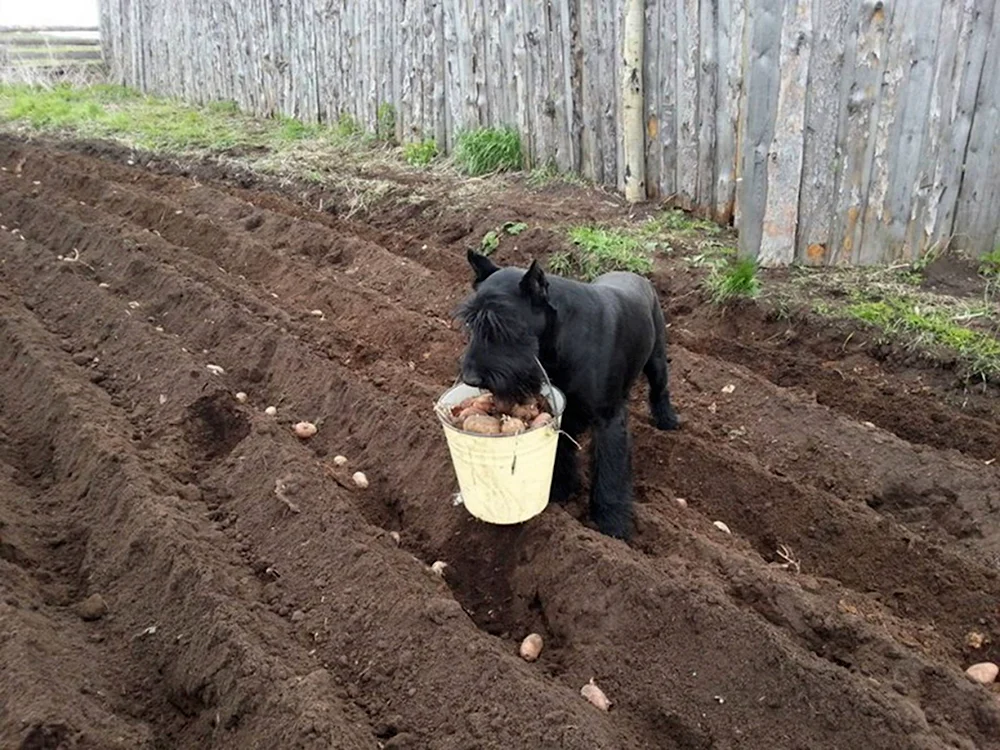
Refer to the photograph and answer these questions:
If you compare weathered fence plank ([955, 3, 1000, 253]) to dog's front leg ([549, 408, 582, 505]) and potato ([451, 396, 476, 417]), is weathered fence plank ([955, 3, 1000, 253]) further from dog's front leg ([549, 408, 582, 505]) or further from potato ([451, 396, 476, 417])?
potato ([451, 396, 476, 417])

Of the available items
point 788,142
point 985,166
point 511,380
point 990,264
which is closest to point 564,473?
point 511,380

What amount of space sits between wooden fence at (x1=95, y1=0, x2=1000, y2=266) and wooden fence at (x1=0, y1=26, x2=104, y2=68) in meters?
12.2

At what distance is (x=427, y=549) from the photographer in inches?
177

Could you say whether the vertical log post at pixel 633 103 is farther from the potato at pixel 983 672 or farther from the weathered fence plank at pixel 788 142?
the potato at pixel 983 672

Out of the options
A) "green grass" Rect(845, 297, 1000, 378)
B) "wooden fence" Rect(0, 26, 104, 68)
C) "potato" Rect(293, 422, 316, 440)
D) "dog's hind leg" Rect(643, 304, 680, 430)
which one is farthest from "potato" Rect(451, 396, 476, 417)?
"wooden fence" Rect(0, 26, 104, 68)

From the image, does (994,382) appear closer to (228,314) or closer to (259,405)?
(259,405)

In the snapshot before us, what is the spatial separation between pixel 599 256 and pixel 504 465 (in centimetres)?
412

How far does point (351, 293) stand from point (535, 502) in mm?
3742

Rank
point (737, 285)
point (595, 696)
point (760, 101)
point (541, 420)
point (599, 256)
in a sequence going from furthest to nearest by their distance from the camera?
point (599, 256), point (760, 101), point (737, 285), point (541, 420), point (595, 696)

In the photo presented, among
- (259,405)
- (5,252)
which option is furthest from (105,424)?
(5,252)

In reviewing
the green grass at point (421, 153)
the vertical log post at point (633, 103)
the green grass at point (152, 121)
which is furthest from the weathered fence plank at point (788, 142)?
the green grass at point (152, 121)

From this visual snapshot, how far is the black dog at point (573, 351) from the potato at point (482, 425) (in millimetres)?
121

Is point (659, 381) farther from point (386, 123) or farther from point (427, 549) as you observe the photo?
point (386, 123)

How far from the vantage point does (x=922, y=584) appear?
4180 mm
